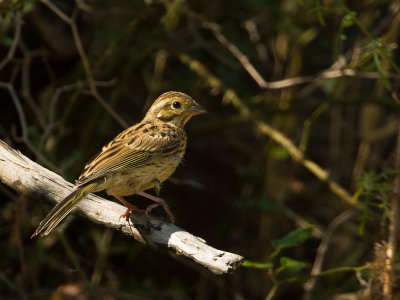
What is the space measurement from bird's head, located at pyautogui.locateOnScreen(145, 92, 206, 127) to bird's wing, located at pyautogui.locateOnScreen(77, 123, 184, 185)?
0.14 m

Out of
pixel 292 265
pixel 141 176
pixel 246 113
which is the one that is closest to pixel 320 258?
pixel 292 265

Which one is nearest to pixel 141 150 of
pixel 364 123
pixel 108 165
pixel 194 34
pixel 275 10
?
pixel 108 165

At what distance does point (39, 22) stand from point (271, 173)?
305cm

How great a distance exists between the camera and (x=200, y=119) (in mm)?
7613

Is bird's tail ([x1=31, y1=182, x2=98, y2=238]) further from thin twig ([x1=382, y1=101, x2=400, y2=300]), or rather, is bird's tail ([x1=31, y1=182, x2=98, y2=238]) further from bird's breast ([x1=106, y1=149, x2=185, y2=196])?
thin twig ([x1=382, y1=101, x2=400, y2=300])

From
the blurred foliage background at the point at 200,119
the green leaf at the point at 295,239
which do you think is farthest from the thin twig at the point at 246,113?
the green leaf at the point at 295,239

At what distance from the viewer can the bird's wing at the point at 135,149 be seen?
4273 mm

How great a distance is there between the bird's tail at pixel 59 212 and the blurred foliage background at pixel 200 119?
155cm

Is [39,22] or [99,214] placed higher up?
[39,22]

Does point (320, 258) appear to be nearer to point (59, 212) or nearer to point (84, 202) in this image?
point (84, 202)

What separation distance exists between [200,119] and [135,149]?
3.13 meters

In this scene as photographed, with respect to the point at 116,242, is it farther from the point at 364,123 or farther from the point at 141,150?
the point at 364,123

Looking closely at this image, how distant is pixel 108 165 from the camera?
429cm

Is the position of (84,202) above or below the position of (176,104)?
below
